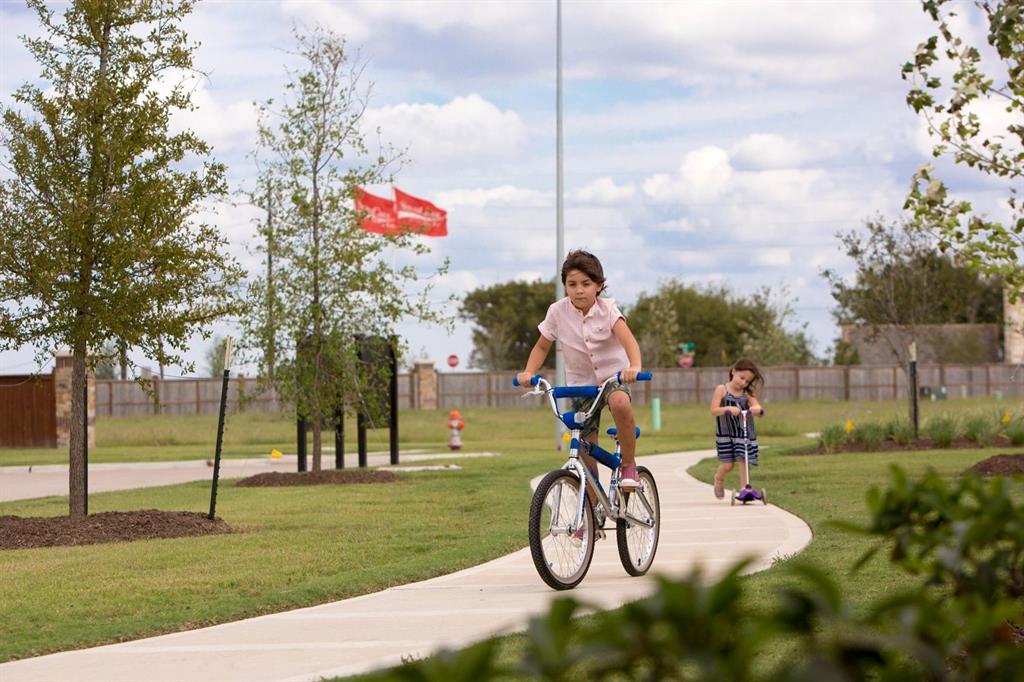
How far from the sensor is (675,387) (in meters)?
63.4

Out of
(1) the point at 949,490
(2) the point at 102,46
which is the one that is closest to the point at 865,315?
(2) the point at 102,46

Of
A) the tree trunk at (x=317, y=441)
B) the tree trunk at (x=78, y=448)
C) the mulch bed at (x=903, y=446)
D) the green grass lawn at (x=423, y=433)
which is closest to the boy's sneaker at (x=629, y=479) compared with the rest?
the tree trunk at (x=78, y=448)

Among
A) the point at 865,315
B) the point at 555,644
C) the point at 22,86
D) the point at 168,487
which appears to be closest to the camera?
the point at 555,644

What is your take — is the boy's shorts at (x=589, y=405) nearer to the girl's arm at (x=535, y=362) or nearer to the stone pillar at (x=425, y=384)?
the girl's arm at (x=535, y=362)

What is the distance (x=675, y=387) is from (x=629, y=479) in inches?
2155

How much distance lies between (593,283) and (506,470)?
12.5 meters

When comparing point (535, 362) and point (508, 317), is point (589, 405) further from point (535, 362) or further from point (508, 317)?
point (508, 317)

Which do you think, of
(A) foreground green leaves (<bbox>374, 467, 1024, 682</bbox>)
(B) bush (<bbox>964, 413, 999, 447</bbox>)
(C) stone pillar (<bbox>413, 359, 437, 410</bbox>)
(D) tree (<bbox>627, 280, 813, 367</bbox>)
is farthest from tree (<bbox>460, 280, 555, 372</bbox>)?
(A) foreground green leaves (<bbox>374, 467, 1024, 682</bbox>)

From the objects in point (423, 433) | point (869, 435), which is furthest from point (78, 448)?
point (423, 433)

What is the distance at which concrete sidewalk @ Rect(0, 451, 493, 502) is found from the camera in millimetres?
20312

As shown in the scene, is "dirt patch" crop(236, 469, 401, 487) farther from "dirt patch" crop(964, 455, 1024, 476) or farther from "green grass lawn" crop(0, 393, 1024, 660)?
"dirt patch" crop(964, 455, 1024, 476)

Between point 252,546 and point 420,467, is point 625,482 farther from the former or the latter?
point 420,467

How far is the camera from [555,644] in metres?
1.92

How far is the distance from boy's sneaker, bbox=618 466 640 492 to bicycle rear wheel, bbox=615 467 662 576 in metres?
0.06
